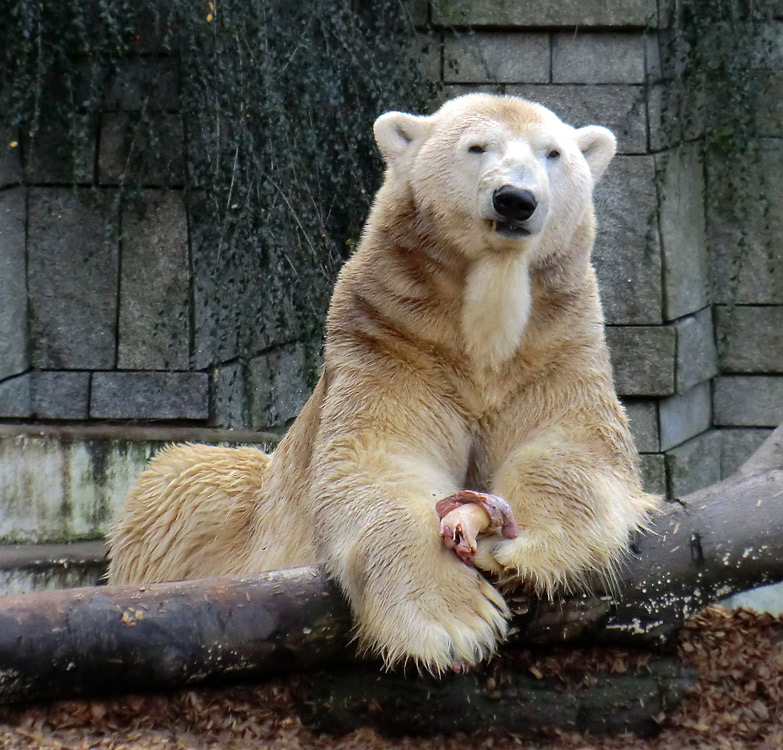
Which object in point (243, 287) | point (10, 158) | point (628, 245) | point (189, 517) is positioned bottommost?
point (189, 517)

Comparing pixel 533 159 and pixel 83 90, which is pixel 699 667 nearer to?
pixel 533 159

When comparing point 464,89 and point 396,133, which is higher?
point 464,89

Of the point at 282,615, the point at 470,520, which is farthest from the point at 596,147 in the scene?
the point at 282,615

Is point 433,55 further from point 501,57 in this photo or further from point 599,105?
point 599,105

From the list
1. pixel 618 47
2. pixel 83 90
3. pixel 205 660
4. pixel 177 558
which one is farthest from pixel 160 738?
pixel 618 47

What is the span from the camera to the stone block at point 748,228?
5738 mm

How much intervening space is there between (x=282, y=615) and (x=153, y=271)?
9.57 feet

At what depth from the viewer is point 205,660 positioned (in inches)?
Answer: 96.3

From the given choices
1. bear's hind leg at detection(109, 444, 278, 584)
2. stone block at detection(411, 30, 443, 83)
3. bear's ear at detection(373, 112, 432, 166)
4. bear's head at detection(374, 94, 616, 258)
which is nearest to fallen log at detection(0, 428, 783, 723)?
bear's head at detection(374, 94, 616, 258)

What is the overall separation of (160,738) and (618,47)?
167 inches

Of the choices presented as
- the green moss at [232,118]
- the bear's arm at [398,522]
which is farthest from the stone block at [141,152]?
the bear's arm at [398,522]

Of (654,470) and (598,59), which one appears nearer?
(598,59)

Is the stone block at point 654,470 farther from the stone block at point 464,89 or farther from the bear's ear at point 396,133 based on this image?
the bear's ear at point 396,133

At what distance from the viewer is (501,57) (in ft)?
18.2
